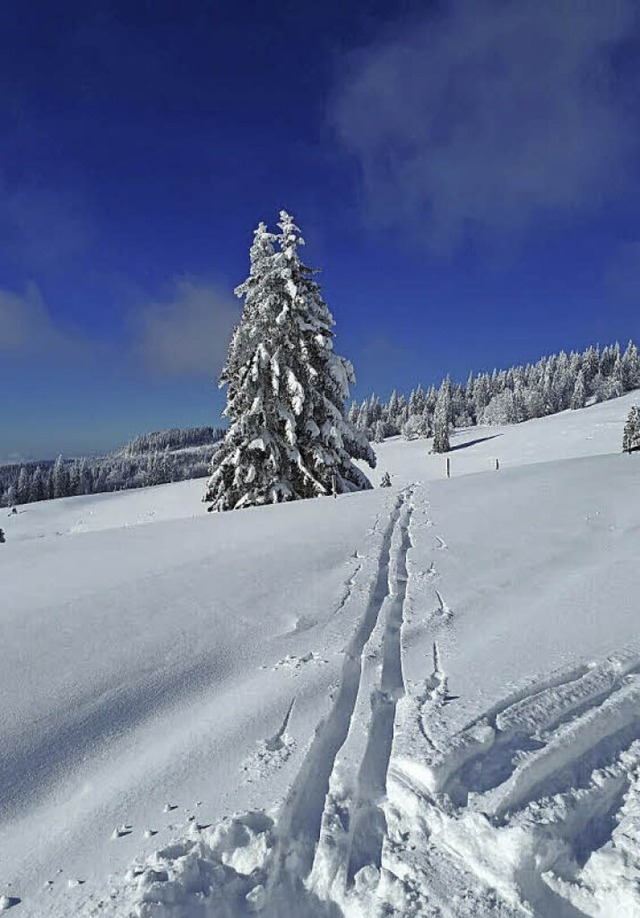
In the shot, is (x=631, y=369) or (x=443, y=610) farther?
(x=631, y=369)

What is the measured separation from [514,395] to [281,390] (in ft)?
341

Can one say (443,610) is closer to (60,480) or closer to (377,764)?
(377,764)

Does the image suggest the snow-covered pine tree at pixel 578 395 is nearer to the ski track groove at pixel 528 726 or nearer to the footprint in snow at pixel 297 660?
the ski track groove at pixel 528 726

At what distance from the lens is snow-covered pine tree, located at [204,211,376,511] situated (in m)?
15.4

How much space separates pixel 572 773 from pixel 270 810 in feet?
6.05

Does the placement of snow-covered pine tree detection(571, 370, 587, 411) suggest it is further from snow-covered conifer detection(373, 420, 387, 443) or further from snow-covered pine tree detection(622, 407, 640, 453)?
snow-covered pine tree detection(622, 407, 640, 453)

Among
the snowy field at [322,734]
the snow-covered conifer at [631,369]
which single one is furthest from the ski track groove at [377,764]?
the snow-covered conifer at [631,369]

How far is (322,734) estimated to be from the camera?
134 inches

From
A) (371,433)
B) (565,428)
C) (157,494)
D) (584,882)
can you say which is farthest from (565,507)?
(371,433)

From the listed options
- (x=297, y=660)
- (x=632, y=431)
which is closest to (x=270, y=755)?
(x=297, y=660)

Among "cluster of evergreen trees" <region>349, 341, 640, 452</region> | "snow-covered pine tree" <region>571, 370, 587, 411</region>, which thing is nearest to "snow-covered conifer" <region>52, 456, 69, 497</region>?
"cluster of evergreen trees" <region>349, 341, 640, 452</region>

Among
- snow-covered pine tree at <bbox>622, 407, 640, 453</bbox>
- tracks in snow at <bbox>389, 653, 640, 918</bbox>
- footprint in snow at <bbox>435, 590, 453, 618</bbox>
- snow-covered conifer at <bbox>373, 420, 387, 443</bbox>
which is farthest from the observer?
snow-covered conifer at <bbox>373, 420, 387, 443</bbox>

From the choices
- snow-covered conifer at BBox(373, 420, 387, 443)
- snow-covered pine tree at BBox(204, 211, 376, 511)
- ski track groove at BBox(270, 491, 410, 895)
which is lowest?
ski track groove at BBox(270, 491, 410, 895)

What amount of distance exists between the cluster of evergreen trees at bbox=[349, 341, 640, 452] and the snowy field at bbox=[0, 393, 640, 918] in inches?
3706
